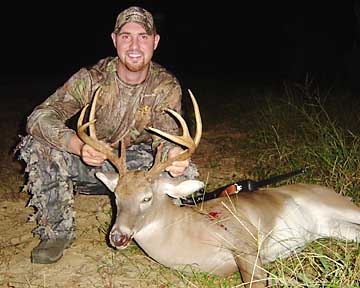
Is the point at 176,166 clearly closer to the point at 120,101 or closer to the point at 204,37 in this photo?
the point at 120,101

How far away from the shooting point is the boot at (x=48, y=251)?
414 cm

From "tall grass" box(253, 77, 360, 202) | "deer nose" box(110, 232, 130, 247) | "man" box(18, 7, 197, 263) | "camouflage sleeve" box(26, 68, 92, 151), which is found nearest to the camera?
"deer nose" box(110, 232, 130, 247)

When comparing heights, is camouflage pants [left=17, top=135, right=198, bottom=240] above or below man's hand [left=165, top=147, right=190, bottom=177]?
below

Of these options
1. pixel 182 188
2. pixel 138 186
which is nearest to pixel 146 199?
pixel 138 186

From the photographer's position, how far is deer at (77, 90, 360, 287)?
354 centimetres

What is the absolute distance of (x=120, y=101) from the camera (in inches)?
177

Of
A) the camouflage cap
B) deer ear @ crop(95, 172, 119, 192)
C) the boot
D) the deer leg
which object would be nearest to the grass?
the deer leg

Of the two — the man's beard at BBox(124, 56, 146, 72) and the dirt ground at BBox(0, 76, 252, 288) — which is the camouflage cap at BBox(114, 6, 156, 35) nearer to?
the man's beard at BBox(124, 56, 146, 72)

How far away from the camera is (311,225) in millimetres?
4324

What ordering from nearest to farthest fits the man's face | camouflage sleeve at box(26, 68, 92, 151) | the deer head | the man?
the deer head, camouflage sleeve at box(26, 68, 92, 151), the man, the man's face

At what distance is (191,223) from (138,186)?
386 mm

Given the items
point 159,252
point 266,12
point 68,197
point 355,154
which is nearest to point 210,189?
point 355,154

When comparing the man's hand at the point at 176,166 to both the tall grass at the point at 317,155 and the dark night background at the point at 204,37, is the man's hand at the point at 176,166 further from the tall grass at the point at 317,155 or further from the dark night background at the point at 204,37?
the dark night background at the point at 204,37

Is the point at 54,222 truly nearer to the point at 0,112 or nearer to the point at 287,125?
the point at 287,125
